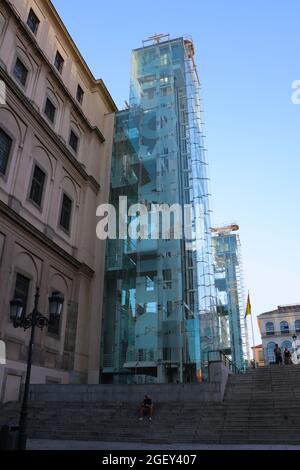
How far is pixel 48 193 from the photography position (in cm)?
2338

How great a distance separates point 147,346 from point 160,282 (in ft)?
12.6

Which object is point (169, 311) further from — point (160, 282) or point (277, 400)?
point (277, 400)

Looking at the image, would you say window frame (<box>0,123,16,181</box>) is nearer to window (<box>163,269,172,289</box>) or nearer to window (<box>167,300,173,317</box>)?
window (<box>163,269,172,289</box>)

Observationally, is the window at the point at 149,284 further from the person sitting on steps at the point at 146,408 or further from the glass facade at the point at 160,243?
the person sitting on steps at the point at 146,408

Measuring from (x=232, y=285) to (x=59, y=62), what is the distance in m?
31.7

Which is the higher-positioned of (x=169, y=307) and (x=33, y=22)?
(x=33, y=22)

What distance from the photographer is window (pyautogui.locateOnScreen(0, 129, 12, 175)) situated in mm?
19766

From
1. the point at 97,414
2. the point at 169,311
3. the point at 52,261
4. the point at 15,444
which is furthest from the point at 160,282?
the point at 15,444

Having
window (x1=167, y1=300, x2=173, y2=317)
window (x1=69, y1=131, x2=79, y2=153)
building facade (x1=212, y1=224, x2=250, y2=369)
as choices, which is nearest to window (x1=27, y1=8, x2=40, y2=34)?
window (x1=69, y1=131, x2=79, y2=153)

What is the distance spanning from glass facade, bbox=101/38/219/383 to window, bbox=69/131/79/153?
12.0ft

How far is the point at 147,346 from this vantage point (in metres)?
24.1

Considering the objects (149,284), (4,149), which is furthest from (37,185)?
(149,284)

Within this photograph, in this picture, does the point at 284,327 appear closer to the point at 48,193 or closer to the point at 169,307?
the point at 169,307

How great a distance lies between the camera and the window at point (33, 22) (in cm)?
2405
